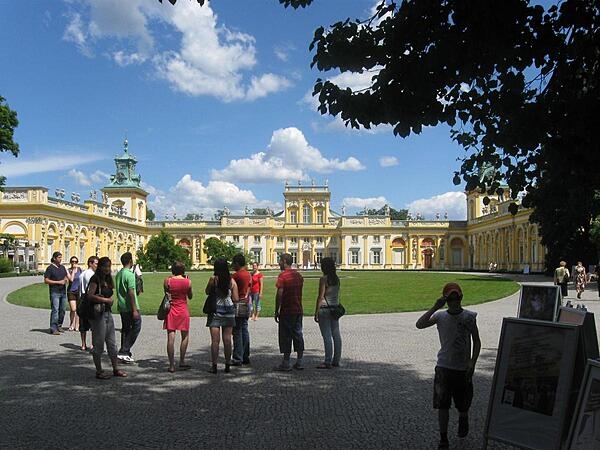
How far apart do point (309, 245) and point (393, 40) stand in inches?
3493

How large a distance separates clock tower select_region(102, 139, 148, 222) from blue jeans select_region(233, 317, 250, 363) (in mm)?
77800

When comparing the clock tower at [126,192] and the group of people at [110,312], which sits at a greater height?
the clock tower at [126,192]

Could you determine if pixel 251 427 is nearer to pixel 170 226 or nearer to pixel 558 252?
pixel 558 252

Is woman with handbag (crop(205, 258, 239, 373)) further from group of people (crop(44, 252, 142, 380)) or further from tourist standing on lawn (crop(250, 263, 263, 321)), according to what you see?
tourist standing on lawn (crop(250, 263, 263, 321))

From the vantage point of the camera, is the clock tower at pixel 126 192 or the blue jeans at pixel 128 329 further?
the clock tower at pixel 126 192

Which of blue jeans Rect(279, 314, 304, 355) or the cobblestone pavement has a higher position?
blue jeans Rect(279, 314, 304, 355)

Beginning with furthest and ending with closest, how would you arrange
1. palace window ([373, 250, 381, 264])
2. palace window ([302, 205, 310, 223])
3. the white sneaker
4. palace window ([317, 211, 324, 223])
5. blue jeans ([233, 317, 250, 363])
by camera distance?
palace window ([302, 205, 310, 223]), palace window ([317, 211, 324, 223]), palace window ([373, 250, 381, 264]), the white sneaker, blue jeans ([233, 317, 250, 363])

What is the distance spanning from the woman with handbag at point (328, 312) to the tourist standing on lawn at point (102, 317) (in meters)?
2.97

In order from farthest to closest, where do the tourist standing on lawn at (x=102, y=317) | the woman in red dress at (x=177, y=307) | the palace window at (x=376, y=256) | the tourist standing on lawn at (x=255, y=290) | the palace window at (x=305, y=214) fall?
the palace window at (x=305, y=214)
the palace window at (x=376, y=256)
the tourist standing on lawn at (x=255, y=290)
the woman in red dress at (x=177, y=307)
the tourist standing on lawn at (x=102, y=317)

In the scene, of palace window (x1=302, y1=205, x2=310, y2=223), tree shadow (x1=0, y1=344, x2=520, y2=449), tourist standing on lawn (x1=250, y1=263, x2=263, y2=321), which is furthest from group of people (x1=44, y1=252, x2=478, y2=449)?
palace window (x1=302, y1=205, x2=310, y2=223)

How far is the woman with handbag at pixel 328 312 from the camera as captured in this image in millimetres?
9281

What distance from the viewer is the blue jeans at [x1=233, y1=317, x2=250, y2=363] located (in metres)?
9.62

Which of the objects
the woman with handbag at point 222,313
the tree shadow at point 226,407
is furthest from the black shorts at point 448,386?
the woman with handbag at point 222,313

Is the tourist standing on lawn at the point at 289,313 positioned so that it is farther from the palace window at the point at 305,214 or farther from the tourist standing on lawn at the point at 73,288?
the palace window at the point at 305,214
